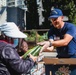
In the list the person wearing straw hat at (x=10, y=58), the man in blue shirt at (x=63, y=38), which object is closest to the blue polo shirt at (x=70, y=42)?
the man in blue shirt at (x=63, y=38)

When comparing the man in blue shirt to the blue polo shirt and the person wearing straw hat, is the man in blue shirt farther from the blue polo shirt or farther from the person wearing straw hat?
the person wearing straw hat

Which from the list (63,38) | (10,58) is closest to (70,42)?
(63,38)

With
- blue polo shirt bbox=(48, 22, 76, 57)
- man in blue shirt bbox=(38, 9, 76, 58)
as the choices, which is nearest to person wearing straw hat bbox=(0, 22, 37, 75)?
man in blue shirt bbox=(38, 9, 76, 58)

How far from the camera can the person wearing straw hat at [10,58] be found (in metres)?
3.70

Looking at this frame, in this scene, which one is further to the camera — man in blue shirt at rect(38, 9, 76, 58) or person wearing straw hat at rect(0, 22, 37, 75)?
man in blue shirt at rect(38, 9, 76, 58)

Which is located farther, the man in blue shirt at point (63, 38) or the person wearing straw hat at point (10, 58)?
the man in blue shirt at point (63, 38)

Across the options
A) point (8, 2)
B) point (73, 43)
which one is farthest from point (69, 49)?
point (8, 2)

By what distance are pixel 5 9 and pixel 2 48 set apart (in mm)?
23453

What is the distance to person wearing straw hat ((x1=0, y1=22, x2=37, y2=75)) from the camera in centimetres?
370

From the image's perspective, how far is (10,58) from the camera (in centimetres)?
369

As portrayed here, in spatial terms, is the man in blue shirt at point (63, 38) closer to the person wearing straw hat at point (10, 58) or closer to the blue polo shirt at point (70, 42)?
the blue polo shirt at point (70, 42)

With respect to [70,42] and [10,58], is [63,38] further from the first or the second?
[10,58]

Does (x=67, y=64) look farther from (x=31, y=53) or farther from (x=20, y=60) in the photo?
(x=20, y=60)

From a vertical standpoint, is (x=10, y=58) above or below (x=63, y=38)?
above
